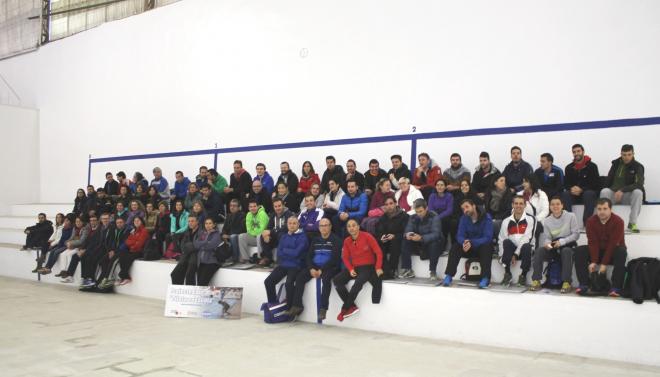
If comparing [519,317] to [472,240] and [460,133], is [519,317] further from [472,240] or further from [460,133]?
[460,133]

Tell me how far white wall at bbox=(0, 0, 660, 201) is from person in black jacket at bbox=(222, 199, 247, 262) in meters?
1.70

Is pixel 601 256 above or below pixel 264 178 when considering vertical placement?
below

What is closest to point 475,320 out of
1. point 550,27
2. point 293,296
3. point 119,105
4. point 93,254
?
point 293,296

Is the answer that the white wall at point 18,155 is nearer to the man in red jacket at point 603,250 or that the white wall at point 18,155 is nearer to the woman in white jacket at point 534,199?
the woman in white jacket at point 534,199

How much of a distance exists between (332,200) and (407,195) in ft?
3.55

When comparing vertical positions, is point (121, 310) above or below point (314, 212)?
below

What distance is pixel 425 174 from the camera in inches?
279

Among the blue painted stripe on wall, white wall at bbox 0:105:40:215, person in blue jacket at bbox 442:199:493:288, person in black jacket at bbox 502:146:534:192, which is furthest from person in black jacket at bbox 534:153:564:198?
white wall at bbox 0:105:40:215

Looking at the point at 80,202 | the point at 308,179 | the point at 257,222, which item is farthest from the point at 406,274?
the point at 80,202

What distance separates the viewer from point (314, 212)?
22.7 ft

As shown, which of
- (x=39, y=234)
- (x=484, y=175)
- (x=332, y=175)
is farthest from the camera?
(x=39, y=234)

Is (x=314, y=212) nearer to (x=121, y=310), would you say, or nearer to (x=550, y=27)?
(x=121, y=310)

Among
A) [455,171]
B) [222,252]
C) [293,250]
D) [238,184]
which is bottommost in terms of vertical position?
[222,252]

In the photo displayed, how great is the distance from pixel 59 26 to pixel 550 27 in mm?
12310
